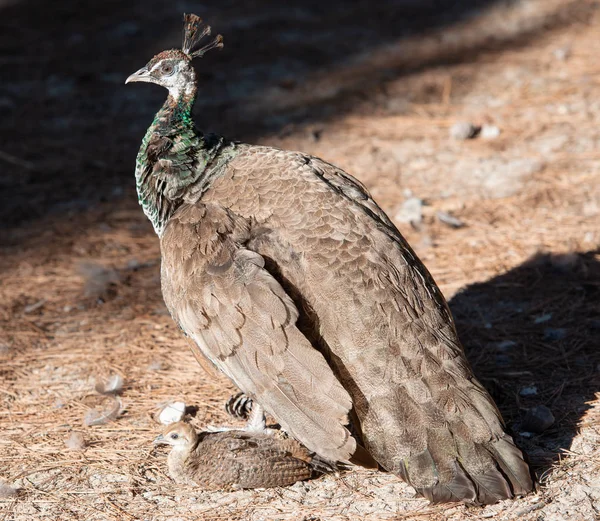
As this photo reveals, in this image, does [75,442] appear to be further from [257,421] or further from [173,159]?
[173,159]

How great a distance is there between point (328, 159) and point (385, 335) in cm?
359

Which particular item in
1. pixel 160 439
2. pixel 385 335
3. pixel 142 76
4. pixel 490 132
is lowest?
pixel 160 439

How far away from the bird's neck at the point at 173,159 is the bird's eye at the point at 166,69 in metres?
0.10

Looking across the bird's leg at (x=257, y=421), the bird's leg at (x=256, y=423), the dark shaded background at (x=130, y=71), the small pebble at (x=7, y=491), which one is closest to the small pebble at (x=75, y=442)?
the small pebble at (x=7, y=491)

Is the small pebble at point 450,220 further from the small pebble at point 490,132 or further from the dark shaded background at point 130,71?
the dark shaded background at point 130,71

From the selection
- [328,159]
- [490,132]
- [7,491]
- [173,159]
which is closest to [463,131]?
[490,132]

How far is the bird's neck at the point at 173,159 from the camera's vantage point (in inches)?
150

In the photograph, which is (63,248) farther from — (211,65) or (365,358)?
(211,65)

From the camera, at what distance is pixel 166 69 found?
4.02 meters

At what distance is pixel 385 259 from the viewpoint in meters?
3.36

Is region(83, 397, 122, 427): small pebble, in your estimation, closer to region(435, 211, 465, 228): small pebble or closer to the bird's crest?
the bird's crest

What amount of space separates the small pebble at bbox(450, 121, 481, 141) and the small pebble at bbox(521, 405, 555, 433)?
12.1 ft

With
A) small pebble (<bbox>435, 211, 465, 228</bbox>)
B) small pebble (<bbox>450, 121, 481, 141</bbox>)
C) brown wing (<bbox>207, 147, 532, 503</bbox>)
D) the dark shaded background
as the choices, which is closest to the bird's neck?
brown wing (<bbox>207, 147, 532, 503</bbox>)

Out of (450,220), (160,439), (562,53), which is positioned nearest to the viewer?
(160,439)
